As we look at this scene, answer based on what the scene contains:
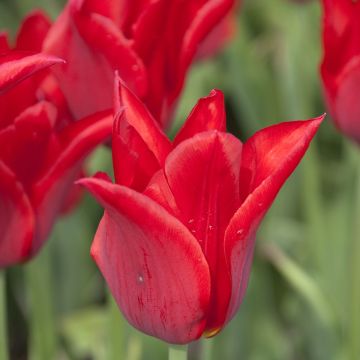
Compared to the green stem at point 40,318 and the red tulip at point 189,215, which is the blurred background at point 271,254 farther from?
the red tulip at point 189,215

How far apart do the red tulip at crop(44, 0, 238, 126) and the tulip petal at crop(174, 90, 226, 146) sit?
160mm

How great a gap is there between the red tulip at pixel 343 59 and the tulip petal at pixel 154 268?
0.31m

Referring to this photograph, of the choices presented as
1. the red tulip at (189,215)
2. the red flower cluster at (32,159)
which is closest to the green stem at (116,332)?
the red flower cluster at (32,159)

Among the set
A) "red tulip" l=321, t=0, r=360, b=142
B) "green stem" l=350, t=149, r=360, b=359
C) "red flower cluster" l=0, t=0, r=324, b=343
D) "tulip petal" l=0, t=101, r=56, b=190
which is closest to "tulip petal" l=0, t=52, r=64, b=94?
"red flower cluster" l=0, t=0, r=324, b=343

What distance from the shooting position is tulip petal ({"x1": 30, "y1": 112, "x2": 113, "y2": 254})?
30.5 inches

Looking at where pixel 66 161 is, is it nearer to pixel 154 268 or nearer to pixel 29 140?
pixel 29 140

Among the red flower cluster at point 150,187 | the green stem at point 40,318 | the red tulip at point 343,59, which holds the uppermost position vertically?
the red flower cluster at point 150,187

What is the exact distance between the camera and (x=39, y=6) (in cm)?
184

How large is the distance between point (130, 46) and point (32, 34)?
0.10m

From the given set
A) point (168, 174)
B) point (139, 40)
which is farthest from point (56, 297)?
point (168, 174)

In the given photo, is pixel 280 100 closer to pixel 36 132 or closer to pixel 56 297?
pixel 56 297

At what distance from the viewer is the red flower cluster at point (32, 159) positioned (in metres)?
0.77

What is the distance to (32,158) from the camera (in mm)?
791


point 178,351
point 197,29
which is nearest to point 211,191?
point 178,351
